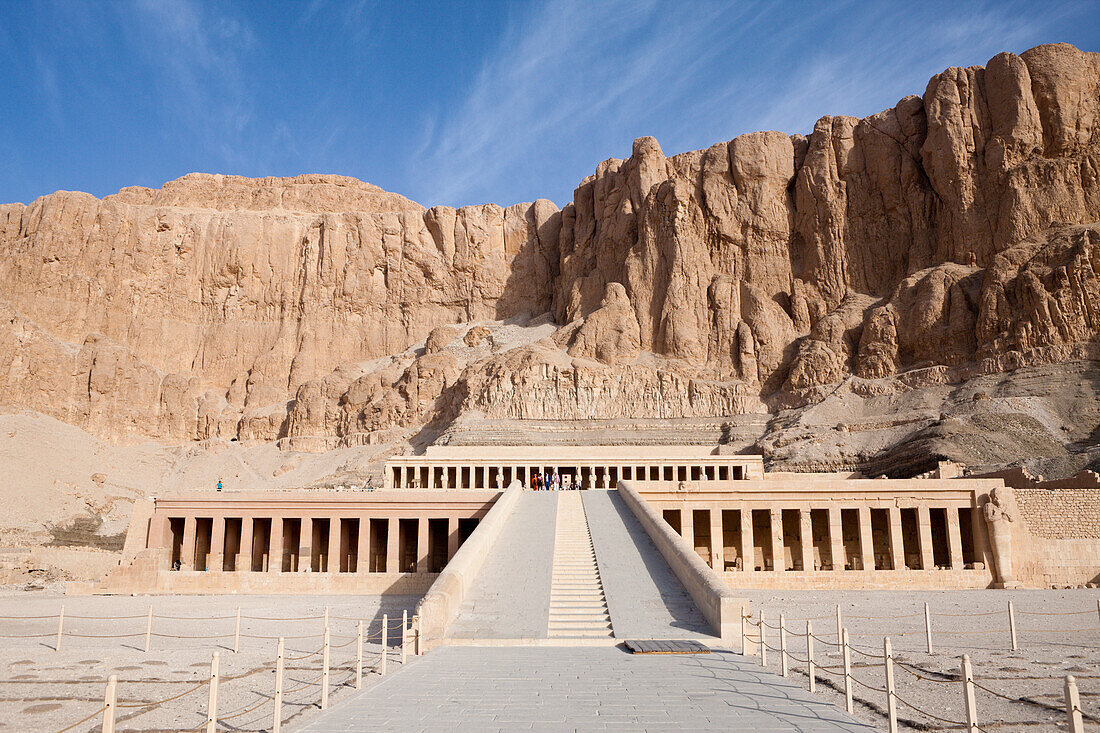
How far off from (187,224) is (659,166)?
Answer: 185 ft

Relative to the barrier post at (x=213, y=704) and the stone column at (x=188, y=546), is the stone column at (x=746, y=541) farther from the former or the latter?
the barrier post at (x=213, y=704)

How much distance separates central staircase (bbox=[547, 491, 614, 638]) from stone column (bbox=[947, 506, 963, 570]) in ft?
45.0

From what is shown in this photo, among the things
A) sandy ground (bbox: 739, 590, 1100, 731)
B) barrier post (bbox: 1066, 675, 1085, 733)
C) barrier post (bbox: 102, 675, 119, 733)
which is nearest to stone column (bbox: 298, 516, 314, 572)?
sandy ground (bbox: 739, 590, 1100, 731)

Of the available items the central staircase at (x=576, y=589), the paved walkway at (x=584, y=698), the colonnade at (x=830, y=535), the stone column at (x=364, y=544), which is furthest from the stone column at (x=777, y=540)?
the paved walkway at (x=584, y=698)

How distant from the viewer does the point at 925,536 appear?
29.3 meters

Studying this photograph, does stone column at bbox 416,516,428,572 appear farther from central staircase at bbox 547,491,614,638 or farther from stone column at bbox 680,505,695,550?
stone column at bbox 680,505,695,550

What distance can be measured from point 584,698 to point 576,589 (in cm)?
802

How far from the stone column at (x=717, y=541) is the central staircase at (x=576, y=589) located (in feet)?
20.7

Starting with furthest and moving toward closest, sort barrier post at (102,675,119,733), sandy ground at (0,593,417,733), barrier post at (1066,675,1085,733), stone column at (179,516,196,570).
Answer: stone column at (179,516,196,570)
sandy ground at (0,593,417,733)
barrier post at (102,675,119,733)
barrier post at (1066,675,1085,733)

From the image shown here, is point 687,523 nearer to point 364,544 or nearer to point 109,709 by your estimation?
point 364,544

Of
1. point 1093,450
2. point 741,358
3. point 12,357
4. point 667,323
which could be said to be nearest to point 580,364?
point 667,323

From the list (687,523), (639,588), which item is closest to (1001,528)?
(687,523)

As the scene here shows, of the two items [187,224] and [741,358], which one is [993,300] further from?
[187,224]

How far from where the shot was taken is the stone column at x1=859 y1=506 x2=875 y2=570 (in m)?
28.9
